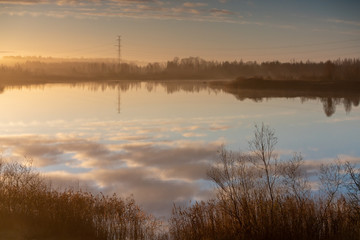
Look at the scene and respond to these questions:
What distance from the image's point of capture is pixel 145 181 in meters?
22.2

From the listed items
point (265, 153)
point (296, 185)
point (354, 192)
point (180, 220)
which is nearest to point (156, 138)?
point (265, 153)

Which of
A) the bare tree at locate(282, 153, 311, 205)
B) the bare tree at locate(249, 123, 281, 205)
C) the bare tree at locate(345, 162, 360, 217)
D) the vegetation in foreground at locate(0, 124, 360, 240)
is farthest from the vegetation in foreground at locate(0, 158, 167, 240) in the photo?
the bare tree at locate(249, 123, 281, 205)

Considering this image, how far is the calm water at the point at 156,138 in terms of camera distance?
22.3 metres

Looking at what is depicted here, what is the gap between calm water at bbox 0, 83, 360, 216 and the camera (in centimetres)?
2234

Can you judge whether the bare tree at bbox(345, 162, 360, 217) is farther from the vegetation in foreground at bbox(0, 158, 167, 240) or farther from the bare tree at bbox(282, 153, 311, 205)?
the vegetation in foreground at bbox(0, 158, 167, 240)

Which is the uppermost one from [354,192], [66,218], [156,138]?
[354,192]

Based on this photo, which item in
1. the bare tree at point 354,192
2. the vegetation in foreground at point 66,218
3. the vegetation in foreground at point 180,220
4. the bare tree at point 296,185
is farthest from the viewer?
the bare tree at point 296,185

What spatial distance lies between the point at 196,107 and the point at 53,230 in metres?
43.8

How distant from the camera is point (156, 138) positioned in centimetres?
3453

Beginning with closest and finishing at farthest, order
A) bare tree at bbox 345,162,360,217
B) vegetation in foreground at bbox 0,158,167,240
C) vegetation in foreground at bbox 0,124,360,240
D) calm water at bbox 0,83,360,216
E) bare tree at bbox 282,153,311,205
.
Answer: vegetation in foreground at bbox 0,124,360,240 < bare tree at bbox 345,162,360,217 < vegetation in foreground at bbox 0,158,167,240 < bare tree at bbox 282,153,311,205 < calm water at bbox 0,83,360,216

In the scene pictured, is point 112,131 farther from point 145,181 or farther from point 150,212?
point 150,212

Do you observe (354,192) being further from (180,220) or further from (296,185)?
(180,220)

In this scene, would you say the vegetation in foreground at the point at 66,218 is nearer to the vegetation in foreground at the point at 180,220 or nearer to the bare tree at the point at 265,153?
the vegetation in foreground at the point at 180,220

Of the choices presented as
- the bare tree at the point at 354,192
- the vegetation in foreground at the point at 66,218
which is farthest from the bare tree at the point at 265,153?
the vegetation in foreground at the point at 66,218
